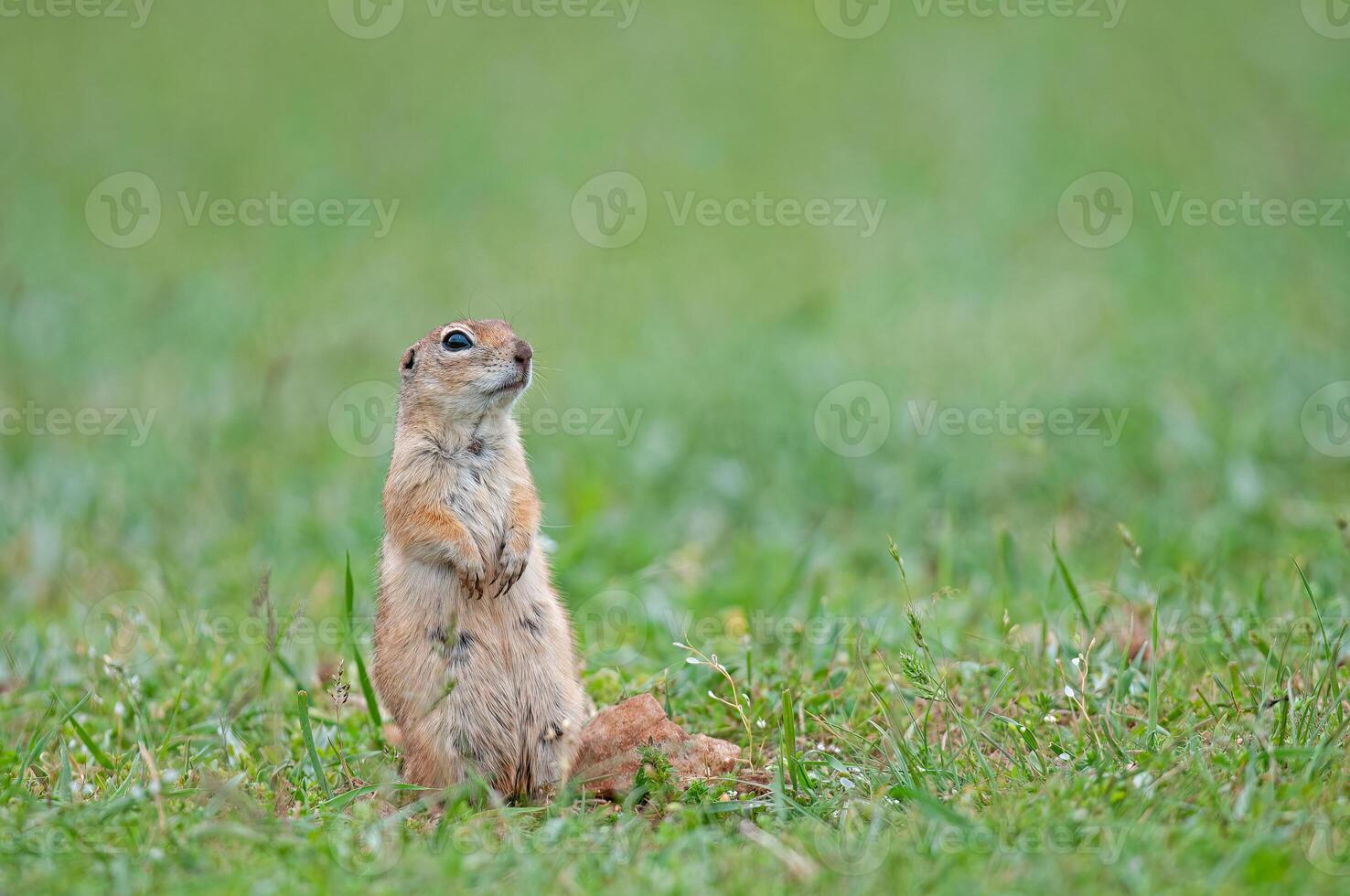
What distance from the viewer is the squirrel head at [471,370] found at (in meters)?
4.25

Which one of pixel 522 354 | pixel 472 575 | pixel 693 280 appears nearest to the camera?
pixel 472 575

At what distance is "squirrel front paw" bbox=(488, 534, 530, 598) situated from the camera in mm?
4055

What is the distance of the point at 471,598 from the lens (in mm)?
4066

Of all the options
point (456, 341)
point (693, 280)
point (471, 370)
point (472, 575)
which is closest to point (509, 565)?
point (472, 575)

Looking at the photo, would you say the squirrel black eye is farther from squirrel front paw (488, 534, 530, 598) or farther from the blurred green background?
the blurred green background

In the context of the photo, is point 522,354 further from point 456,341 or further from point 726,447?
point 726,447

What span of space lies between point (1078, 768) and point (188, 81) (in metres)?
13.6

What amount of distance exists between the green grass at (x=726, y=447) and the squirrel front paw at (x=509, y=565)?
1.93 ft

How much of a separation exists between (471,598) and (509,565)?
0.51 feet

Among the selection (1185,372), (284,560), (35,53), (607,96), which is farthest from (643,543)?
(35,53)

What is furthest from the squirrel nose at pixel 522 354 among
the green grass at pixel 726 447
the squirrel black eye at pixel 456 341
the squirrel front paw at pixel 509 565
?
the green grass at pixel 726 447

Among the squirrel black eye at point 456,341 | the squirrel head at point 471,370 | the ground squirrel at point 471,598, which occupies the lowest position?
the ground squirrel at point 471,598

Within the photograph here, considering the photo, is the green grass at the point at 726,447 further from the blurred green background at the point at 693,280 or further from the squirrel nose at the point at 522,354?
the squirrel nose at the point at 522,354

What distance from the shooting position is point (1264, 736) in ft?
11.6
